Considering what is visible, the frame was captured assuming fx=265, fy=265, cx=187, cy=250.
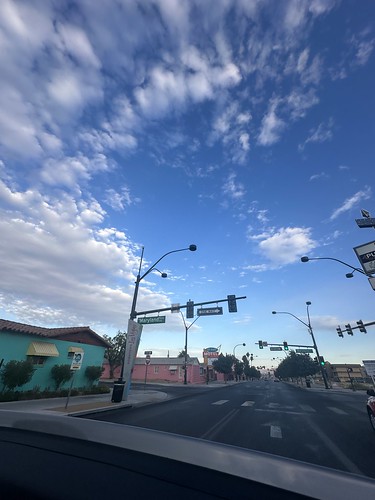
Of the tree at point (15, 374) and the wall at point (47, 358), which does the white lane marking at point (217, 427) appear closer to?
the tree at point (15, 374)

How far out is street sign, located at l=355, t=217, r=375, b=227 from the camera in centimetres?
1320

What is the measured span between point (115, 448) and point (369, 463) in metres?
6.71

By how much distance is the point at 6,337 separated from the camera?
15070 mm

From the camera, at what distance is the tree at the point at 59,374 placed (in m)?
17.4

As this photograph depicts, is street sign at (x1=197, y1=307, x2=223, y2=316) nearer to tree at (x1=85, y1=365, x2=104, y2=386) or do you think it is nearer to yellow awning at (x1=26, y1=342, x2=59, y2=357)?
tree at (x1=85, y1=365, x2=104, y2=386)

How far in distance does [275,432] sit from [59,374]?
48.6 ft

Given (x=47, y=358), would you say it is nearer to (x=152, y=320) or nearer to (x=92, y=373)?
(x=92, y=373)

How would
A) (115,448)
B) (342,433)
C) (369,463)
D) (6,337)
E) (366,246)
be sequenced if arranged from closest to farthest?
(115,448) → (369,463) → (342,433) → (366,246) → (6,337)

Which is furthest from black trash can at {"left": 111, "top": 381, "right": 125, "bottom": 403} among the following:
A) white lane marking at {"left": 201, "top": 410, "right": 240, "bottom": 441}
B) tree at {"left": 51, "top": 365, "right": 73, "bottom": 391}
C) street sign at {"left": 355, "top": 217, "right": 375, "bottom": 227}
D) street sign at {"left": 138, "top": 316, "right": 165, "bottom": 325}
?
street sign at {"left": 355, "top": 217, "right": 375, "bottom": 227}

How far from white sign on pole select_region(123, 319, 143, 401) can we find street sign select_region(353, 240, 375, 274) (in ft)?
43.0

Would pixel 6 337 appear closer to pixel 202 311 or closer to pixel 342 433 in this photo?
pixel 202 311

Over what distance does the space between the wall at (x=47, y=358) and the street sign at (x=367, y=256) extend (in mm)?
19339

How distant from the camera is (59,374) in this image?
57.3ft

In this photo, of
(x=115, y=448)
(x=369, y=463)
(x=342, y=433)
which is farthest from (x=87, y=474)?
(x=342, y=433)
